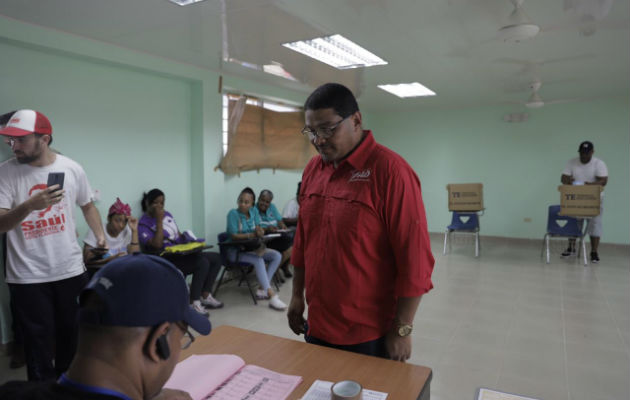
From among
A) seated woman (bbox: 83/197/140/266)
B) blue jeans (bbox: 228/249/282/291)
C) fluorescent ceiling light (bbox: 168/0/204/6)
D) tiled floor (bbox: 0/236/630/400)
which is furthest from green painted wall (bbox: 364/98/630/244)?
fluorescent ceiling light (bbox: 168/0/204/6)

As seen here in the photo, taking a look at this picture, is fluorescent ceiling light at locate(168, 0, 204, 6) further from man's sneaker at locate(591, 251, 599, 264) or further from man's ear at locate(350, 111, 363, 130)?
man's sneaker at locate(591, 251, 599, 264)

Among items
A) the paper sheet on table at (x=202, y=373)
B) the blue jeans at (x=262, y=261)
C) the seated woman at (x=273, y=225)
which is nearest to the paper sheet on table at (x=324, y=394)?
the paper sheet on table at (x=202, y=373)

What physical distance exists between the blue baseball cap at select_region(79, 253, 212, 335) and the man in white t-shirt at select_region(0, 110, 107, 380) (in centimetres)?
164

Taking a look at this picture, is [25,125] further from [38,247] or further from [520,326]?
[520,326]

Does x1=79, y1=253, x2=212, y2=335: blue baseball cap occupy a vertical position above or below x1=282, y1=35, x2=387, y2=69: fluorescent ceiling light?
below

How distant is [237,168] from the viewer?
5156mm

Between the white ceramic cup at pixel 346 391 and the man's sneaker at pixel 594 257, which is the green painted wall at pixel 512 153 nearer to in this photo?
the man's sneaker at pixel 594 257

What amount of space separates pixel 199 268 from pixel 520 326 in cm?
309

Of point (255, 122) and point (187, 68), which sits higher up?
point (187, 68)

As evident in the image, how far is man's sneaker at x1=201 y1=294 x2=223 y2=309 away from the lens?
13.8 feet

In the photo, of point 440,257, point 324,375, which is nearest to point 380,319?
point 324,375

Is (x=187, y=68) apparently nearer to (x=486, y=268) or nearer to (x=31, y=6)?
(x=31, y=6)

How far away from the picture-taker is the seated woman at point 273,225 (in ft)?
16.4

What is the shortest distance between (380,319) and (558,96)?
672cm
